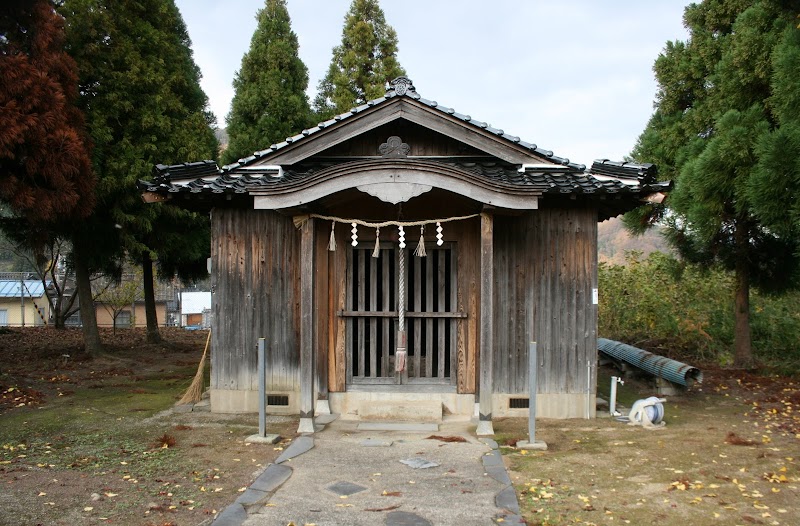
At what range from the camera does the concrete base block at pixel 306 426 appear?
331 inches

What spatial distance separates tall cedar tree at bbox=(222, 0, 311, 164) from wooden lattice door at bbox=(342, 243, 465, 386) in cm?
1307

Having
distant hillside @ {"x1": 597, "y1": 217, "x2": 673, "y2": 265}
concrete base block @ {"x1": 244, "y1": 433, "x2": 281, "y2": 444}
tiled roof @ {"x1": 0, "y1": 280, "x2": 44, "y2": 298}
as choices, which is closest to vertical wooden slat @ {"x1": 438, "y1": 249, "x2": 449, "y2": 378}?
concrete base block @ {"x1": 244, "y1": 433, "x2": 281, "y2": 444}

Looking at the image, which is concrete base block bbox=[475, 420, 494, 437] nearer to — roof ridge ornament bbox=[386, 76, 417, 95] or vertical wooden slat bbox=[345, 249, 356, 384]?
vertical wooden slat bbox=[345, 249, 356, 384]

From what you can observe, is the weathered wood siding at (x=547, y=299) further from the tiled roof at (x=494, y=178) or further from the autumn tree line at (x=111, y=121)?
the autumn tree line at (x=111, y=121)

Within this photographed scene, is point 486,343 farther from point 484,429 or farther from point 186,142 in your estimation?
point 186,142

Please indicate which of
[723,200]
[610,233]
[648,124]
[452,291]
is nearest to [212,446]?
[452,291]

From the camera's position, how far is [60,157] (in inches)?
453

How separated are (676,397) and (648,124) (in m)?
6.93

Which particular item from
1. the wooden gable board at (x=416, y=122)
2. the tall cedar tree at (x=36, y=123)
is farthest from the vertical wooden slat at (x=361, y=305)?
the tall cedar tree at (x=36, y=123)

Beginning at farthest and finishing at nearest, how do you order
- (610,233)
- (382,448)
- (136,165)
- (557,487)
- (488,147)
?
(610,233)
(136,165)
(488,147)
(382,448)
(557,487)

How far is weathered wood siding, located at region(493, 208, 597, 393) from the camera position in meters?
A: 9.43

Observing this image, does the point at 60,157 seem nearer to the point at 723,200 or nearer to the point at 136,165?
the point at 136,165

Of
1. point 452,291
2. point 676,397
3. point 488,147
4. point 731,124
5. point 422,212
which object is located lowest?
point 676,397

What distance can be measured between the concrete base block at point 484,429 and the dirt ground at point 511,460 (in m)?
0.14
